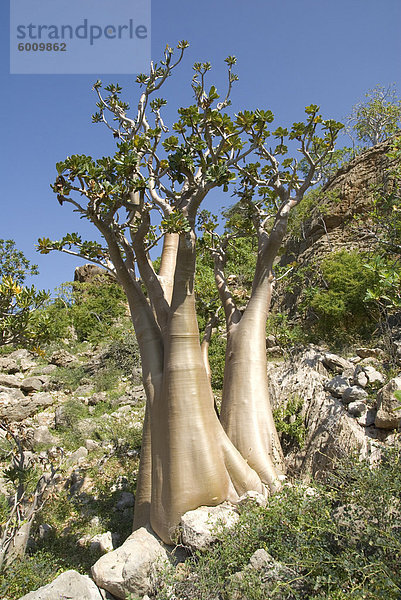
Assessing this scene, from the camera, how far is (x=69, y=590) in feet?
8.14

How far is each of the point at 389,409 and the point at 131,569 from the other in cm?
260

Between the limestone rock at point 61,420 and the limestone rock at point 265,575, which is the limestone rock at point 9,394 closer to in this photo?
the limestone rock at point 61,420

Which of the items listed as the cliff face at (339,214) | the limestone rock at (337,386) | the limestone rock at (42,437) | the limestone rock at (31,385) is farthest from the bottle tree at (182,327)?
the cliff face at (339,214)

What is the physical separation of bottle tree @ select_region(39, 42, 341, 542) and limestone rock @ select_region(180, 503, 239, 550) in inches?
3.6

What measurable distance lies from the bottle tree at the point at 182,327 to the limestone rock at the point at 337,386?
1021 millimetres

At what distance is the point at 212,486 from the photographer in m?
3.08

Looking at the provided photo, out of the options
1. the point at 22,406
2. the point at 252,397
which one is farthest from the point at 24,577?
the point at 22,406

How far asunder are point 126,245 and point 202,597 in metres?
3.02

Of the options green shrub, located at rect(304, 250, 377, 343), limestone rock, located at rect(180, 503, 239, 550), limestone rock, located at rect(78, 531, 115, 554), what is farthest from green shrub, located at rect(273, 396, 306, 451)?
green shrub, located at rect(304, 250, 377, 343)

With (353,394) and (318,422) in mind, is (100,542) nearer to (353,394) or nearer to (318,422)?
(318,422)

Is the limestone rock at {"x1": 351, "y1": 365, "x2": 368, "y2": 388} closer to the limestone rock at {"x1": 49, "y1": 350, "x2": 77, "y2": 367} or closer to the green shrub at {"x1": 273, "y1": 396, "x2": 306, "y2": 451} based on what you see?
the green shrub at {"x1": 273, "y1": 396, "x2": 306, "y2": 451}

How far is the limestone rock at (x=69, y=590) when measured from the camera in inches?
94.9

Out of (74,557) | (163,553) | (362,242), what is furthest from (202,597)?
(362,242)

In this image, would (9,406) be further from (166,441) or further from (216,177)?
(216,177)
